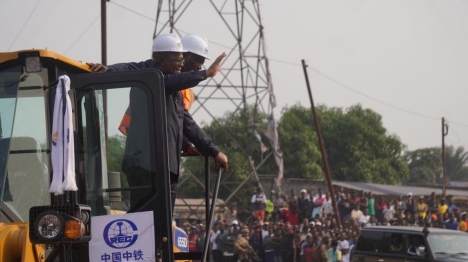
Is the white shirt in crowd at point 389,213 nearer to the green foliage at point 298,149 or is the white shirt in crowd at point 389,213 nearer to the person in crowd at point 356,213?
the person in crowd at point 356,213

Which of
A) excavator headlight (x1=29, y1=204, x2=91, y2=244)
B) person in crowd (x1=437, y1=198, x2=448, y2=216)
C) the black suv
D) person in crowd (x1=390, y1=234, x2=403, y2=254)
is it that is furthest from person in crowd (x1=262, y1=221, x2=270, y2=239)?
excavator headlight (x1=29, y1=204, x2=91, y2=244)

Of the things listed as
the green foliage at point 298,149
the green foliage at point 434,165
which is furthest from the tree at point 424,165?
the green foliage at point 298,149

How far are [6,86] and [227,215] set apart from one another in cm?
2672

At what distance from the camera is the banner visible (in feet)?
16.5

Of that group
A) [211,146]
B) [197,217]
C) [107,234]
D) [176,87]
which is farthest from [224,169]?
[197,217]

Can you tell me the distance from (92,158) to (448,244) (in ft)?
42.8

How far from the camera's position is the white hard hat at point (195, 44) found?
21.5 ft

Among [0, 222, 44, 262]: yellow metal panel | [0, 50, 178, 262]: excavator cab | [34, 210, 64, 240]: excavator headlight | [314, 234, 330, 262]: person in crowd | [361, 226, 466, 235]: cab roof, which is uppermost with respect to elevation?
[0, 50, 178, 262]: excavator cab

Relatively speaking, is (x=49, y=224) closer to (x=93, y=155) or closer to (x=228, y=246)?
(x=93, y=155)

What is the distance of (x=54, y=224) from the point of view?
4480mm

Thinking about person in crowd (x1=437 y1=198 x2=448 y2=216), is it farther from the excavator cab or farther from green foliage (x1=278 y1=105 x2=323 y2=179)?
green foliage (x1=278 y1=105 x2=323 y2=179)

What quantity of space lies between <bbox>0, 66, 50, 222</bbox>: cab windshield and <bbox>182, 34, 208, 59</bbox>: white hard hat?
5.56 ft

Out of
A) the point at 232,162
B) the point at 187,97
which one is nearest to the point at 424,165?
the point at 232,162

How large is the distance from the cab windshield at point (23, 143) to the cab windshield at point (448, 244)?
1272 cm
